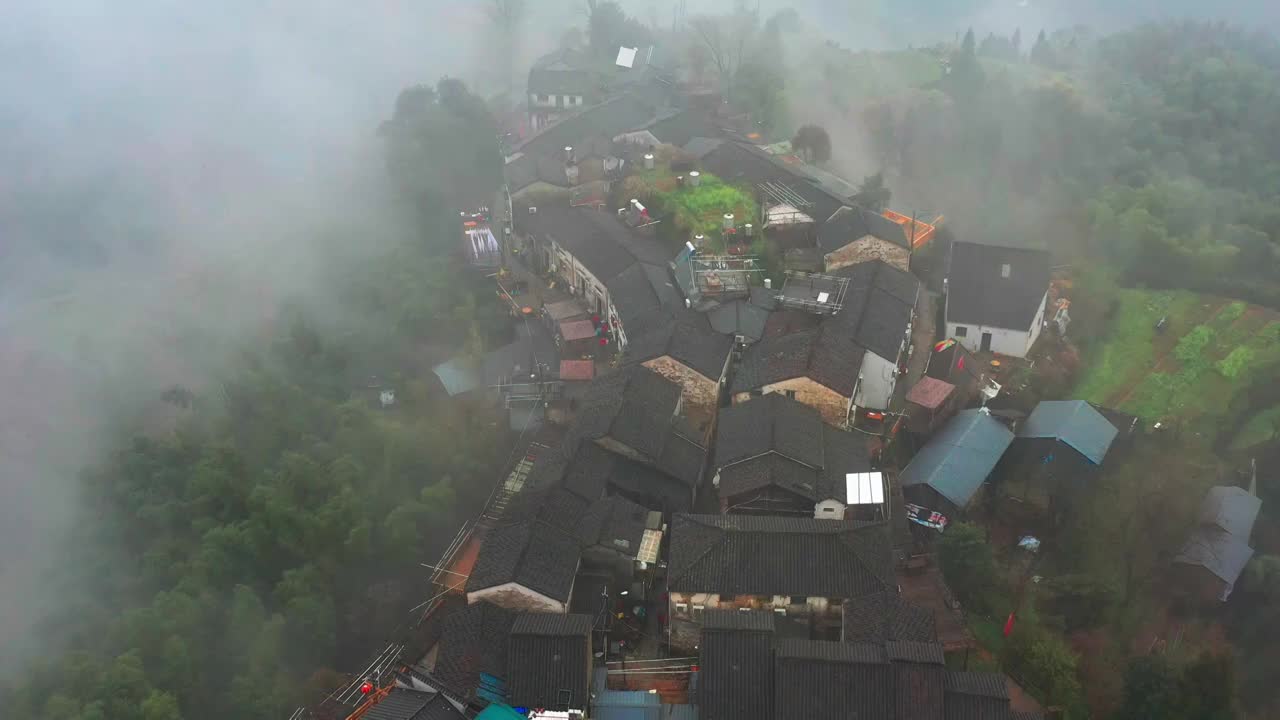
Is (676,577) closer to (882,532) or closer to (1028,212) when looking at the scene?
(882,532)

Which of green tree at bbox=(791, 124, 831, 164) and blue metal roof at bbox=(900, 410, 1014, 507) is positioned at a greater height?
green tree at bbox=(791, 124, 831, 164)

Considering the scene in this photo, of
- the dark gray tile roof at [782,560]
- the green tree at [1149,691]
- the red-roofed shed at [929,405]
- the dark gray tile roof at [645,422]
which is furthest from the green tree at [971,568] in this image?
the dark gray tile roof at [645,422]

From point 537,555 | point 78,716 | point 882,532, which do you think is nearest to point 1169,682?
point 882,532

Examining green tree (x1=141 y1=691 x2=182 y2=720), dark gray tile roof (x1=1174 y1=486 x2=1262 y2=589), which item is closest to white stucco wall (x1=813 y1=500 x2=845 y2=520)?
dark gray tile roof (x1=1174 y1=486 x2=1262 y2=589)

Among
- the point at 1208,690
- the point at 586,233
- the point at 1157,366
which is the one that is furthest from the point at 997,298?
the point at 1208,690

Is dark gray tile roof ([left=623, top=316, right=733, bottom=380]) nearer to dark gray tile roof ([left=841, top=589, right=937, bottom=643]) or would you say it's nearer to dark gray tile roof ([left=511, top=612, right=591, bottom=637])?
dark gray tile roof ([left=841, top=589, right=937, bottom=643])

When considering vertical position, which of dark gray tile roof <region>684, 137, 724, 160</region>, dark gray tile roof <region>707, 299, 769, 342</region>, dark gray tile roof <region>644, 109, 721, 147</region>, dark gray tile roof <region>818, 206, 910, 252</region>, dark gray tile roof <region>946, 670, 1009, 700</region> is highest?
dark gray tile roof <region>644, 109, 721, 147</region>

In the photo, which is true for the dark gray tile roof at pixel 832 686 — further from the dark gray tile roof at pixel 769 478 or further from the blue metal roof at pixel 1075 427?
the blue metal roof at pixel 1075 427

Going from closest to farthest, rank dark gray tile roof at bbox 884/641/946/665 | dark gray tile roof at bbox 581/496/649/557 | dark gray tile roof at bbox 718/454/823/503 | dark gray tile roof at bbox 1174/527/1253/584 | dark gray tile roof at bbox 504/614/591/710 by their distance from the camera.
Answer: dark gray tile roof at bbox 884/641/946/665 < dark gray tile roof at bbox 504/614/591/710 < dark gray tile roof at bbox 581/496/649/557 < dark gray tile roof at bbox 1174/527/1253/584 < dark gray tile roof at bbox 718/454/823/503
